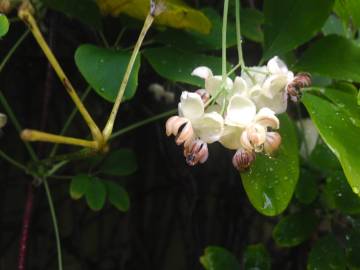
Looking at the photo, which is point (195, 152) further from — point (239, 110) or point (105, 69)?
point (105, 69)

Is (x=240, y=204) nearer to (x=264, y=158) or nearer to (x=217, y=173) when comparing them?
(x=217, y=173)

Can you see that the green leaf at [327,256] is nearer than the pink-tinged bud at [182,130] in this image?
No

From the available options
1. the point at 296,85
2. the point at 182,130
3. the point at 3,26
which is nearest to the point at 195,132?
the point at 182,130

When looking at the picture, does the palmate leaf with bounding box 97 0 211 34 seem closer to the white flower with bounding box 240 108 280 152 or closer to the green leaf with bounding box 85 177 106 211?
the white flower with bounding box 240 108 280 152

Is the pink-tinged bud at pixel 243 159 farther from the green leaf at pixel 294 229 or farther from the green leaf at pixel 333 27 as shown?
the green leaf at pixel 333 27

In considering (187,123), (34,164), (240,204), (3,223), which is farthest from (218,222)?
(187,123)

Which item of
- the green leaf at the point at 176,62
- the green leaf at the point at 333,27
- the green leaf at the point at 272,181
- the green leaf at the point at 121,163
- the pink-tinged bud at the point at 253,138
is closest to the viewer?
the pink-tinged bud at the point at 253,138

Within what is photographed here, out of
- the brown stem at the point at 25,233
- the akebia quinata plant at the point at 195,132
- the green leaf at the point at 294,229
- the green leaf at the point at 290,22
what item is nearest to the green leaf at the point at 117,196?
the akebia quinata plant at the point at 195,132
